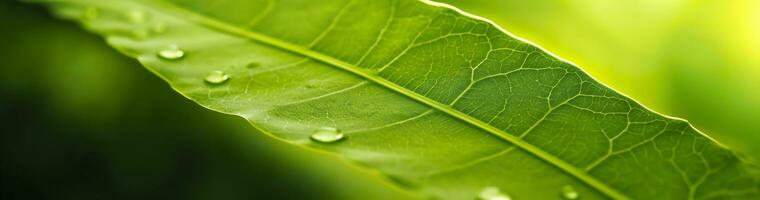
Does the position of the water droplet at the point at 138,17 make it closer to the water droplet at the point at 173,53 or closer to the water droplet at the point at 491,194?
the water droplet at the point at 173,53

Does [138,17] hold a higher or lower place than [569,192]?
higher

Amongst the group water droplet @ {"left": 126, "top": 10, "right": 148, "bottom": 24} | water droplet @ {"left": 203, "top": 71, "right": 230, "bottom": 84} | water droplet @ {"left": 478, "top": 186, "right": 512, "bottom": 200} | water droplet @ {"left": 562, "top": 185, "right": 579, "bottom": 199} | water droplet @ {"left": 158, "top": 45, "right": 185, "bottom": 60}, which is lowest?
water droplet @ {"left": 478, "top": 186, "right": 512, "bottom": 200}

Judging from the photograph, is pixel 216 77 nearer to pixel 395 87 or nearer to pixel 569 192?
pixel 395 87

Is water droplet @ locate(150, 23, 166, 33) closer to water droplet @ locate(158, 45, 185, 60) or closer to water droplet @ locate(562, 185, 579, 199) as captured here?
water droplet @ locate(158, 45, 185, 60)

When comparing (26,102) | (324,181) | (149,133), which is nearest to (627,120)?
(324,181)

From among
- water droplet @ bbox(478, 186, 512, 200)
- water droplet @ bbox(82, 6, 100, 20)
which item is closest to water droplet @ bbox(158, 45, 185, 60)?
water droplet @ bbox(82, 6, 100, 20)

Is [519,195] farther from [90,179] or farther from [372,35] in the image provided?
[90,179]

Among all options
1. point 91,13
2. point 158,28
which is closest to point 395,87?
point 158,28
